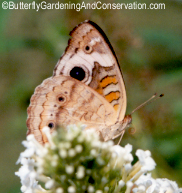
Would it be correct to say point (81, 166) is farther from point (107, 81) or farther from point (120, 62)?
point (120, 62)

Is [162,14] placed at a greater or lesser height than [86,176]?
greater

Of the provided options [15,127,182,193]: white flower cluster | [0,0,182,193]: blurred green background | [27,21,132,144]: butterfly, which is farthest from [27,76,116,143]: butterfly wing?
[0,0,182,193]: blurred green background

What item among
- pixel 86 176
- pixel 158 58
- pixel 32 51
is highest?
pixel 32 51

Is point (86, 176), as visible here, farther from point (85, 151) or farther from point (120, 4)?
point (120, 4)

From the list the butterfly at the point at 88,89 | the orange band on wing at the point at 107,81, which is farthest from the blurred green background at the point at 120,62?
the orange band on wing at the point at 107,81

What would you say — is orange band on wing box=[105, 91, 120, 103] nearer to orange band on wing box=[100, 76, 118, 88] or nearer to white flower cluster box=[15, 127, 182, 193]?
orange band on wing box=[100, 76, 118, 88]

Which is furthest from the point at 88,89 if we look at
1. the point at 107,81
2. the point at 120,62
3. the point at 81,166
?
the point at 120,62

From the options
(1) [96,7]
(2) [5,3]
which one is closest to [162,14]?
(1) [96,7]
